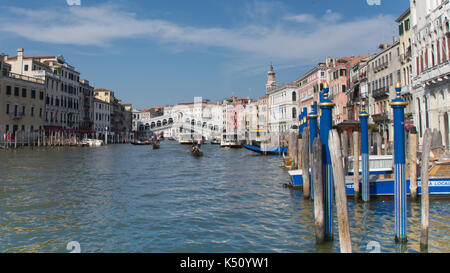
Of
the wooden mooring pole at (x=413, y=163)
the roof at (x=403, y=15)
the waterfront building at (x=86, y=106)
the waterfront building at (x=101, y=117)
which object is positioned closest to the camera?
the wooden mooring pole at (x=413, y=163)

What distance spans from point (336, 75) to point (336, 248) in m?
Answer: 31.6

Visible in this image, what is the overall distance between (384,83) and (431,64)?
813 cm

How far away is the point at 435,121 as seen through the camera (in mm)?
17297

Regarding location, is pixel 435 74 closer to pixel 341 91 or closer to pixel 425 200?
pixel 425 200

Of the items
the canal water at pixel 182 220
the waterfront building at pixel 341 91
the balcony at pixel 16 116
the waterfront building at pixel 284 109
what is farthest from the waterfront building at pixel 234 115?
the canal water at pixel 182 220

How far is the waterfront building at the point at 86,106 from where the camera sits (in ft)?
173

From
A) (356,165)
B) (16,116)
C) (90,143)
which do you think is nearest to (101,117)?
(90,143)

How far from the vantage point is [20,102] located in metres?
37.1

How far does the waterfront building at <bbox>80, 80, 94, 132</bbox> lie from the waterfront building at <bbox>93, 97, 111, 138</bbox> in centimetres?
169

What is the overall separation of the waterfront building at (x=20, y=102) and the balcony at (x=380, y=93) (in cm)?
3239

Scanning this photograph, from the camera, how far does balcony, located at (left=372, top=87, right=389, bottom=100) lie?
2447 centimetres

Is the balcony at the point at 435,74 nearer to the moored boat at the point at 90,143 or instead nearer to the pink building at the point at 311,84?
the pink building at the point at 311,84
